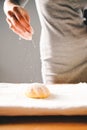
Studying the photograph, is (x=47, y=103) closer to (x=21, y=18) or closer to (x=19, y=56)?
(x=21, y=18)

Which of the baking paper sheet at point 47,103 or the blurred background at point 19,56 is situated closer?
the baking paper sheet at point 47,103

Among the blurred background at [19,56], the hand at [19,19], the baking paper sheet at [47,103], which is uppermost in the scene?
the hand at [19,19]

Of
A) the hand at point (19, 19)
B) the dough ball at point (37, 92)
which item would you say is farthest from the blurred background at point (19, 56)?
the dough ball at point (37, 92)

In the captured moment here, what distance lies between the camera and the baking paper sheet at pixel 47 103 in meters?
0.42

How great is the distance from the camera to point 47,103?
17.6 inches

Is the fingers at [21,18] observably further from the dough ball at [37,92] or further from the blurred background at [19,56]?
the blurred background at [19,56]

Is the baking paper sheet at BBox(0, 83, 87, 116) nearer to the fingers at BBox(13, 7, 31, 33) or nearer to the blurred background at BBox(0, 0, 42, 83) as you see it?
the fingers at BBox(13, 7, 31, 33)

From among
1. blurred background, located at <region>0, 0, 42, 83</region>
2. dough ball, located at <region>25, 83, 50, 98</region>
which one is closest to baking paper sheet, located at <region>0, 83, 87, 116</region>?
dough ball, located at <region>25, 83, 50, 98</region>

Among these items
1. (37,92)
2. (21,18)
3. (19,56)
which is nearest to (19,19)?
(21,18)

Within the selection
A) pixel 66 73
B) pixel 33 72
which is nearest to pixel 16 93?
pixel 66 73

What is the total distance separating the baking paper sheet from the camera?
0.42 m

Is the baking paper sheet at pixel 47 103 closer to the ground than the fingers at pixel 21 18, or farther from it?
closer to the ground

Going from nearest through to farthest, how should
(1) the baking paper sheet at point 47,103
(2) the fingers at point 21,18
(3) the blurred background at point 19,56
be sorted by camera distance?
(1) the baking paper sheet at point 47,103 → (2) the fingers at point 21,18 → (3) the blurred background at point 19,56

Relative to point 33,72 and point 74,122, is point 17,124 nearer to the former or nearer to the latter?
point 74,122
